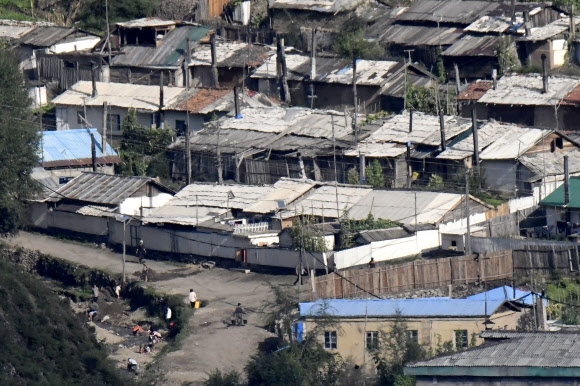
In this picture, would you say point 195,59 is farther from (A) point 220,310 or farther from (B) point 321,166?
(A) point 220,310

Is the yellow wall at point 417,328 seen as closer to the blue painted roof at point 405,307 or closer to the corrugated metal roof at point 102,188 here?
the blue painted roof at point 405,307

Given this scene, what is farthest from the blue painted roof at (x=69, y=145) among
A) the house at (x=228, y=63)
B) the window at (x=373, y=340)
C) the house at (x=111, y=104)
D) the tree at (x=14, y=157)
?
the window at (x=373, y=340)

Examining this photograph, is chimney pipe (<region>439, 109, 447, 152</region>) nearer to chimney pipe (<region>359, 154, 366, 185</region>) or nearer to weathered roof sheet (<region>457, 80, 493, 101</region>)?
chimney pipe (<region>359, 154, 366, 185</region>)

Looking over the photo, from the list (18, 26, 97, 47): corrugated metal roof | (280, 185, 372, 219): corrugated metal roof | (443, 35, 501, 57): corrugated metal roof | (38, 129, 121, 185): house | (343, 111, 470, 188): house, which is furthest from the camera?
(18, 26, 97, 47): corrugated metal roof

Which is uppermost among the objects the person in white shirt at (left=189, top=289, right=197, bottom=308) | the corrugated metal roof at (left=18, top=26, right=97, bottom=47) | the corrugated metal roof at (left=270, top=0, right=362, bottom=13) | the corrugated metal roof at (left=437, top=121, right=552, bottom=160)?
the corrugated metal roof at (left=270, top=0, right=362, bottom=13)

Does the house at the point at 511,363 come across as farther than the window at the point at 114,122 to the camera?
No

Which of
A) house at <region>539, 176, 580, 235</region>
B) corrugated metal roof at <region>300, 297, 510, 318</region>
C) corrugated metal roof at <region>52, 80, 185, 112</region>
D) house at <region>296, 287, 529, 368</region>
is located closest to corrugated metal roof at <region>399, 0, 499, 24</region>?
corrugated metal roof at <region>52, 80, 185, 112</region>
